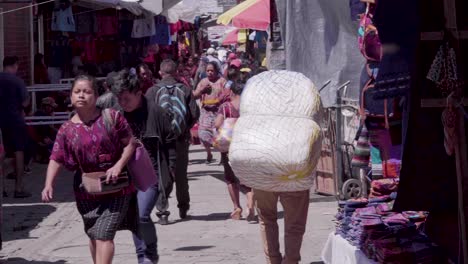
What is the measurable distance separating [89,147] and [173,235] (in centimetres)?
402

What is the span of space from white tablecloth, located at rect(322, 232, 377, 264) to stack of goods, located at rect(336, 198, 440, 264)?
0.04 m

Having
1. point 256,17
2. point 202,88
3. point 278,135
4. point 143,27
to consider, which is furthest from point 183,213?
point 143,27

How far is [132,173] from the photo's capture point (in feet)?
Answer: 25.6

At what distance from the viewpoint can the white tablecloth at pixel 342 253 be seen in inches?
291

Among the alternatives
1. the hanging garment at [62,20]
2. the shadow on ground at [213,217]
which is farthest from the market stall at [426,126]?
the hanging garment at [62,20]

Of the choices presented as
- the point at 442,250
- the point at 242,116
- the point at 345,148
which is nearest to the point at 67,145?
the point at 242,116

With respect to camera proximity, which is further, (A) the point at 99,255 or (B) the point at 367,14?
(B) the point at 367,14

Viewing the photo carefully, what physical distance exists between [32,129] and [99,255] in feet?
35.8

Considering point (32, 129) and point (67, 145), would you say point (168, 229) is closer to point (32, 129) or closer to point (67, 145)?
point (67, 145)

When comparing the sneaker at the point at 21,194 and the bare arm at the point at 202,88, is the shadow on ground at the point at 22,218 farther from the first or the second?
the bare arm at the point at 202,88

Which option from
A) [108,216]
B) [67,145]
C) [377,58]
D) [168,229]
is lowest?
[168,229]

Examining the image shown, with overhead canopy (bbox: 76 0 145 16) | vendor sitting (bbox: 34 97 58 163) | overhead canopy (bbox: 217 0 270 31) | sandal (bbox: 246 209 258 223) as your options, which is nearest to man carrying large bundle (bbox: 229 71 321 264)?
sandal (bbox: 246 209 258 223)

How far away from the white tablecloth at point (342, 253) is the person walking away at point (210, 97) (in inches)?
286

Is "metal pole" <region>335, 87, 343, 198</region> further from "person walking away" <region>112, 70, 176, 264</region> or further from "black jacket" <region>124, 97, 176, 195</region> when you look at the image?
"person walking away" <region>112, 70, 176, 264</region>
